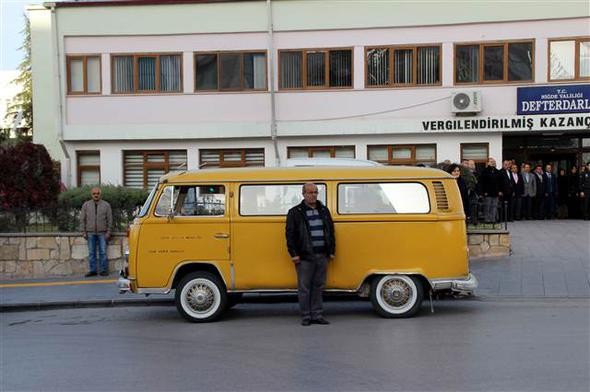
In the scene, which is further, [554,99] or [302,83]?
[302,83]

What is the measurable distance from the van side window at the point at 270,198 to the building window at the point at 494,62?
46.0 ft

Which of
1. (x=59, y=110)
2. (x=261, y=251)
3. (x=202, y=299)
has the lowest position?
(x=202, y=299)

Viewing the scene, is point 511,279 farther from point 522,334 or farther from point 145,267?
point 145,267

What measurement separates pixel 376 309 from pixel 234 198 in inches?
95.9

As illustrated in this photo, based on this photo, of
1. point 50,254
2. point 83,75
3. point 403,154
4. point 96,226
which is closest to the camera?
point 96,226

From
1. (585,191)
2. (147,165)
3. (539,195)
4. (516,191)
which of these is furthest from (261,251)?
(147,165)

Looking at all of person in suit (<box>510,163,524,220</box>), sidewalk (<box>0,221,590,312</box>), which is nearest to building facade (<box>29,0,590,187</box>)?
person in suit (<box>510,163,524,220</box>)

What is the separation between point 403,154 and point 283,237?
13.8m

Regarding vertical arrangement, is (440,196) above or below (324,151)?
below

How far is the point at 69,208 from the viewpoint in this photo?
14.9m

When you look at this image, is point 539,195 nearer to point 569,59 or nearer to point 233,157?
point 569,59

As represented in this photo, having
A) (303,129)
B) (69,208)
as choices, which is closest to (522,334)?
(69,208)

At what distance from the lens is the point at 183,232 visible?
31.2 ft

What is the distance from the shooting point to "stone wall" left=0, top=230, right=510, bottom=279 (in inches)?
566
